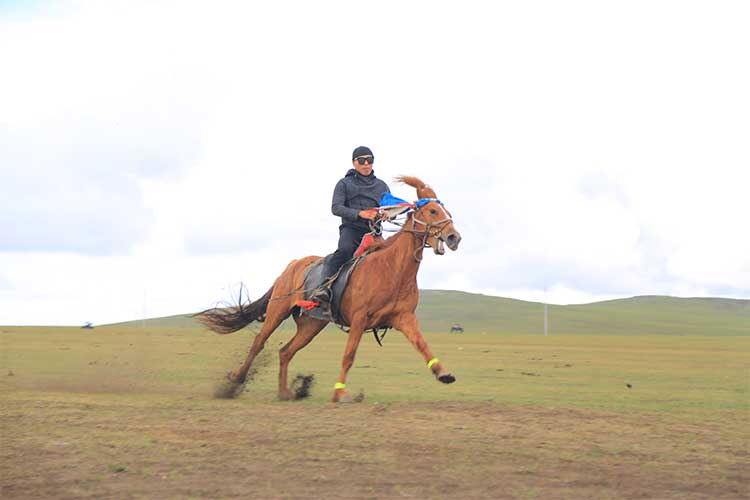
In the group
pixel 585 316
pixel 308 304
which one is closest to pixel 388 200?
pixel 308 304

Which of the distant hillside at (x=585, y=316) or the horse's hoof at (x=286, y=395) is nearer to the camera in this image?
the horse's hoof at (x=286, y=395)

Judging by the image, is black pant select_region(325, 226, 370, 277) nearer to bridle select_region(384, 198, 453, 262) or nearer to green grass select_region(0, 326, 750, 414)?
bridle select_region(384, 198, 453, 262)

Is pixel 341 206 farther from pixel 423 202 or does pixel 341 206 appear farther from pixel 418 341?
pixel 418 341

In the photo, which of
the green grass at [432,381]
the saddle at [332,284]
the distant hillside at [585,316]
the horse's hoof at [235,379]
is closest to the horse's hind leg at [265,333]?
the horse's hoof at [235,379]

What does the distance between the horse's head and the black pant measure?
1.39m

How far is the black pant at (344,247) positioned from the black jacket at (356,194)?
9cm

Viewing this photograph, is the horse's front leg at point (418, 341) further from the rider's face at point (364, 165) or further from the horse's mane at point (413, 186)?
the rider's face at point (364, 165)

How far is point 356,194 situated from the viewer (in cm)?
1504

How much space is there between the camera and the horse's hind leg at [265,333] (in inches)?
643

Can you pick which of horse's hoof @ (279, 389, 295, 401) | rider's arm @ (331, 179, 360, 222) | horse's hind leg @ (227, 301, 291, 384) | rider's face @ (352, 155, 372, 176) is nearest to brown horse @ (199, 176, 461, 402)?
rider's arm @ (331, 179, 360, 222)

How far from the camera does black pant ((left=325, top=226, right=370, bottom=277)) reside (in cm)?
1506

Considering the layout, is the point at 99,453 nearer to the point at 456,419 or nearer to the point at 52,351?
the point at 456,419

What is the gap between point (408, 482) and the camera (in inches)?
342

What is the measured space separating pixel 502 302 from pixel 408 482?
15001cm
